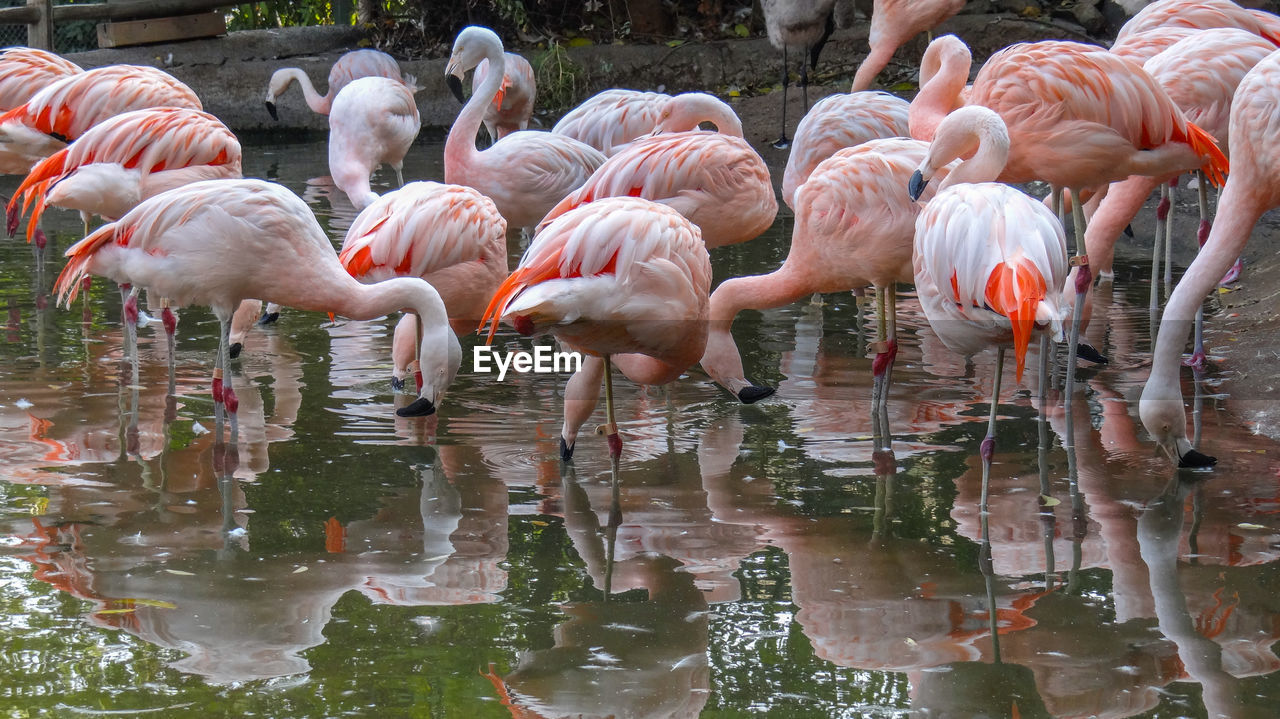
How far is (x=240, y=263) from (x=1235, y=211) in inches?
132

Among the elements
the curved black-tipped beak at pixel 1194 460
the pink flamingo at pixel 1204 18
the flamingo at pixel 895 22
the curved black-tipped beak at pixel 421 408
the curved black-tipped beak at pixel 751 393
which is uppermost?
the pink flamingo at pixel 1204 18

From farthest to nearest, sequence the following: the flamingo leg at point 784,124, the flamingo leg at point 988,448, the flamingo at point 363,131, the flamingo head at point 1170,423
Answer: the flamingo leg at point 784,124 → the flamingo at point 363,131 → the flamingo head at point 1170,423 → the flamingo leg at point 988,448

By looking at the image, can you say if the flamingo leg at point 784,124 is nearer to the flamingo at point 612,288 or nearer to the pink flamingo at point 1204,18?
the pink flamingo at point 1204,18

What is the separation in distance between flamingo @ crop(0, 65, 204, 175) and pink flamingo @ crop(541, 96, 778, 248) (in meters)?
2.38

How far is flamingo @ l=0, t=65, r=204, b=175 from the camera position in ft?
21.8

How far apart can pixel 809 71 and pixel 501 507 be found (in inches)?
378

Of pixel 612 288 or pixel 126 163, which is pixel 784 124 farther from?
pixel 612 288

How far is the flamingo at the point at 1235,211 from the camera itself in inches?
171

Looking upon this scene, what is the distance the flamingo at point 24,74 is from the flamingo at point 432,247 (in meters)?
3.05

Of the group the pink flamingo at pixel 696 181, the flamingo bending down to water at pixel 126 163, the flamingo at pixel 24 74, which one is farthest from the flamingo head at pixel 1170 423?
the flamingo at pixel 24 74

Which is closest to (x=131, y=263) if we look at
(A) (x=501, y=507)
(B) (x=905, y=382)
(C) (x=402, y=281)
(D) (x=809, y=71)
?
(C) (x=402, y=281)

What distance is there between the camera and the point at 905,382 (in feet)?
18.4

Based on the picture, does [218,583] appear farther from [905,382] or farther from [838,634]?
[905,382]

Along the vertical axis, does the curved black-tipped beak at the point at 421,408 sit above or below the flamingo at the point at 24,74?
below
